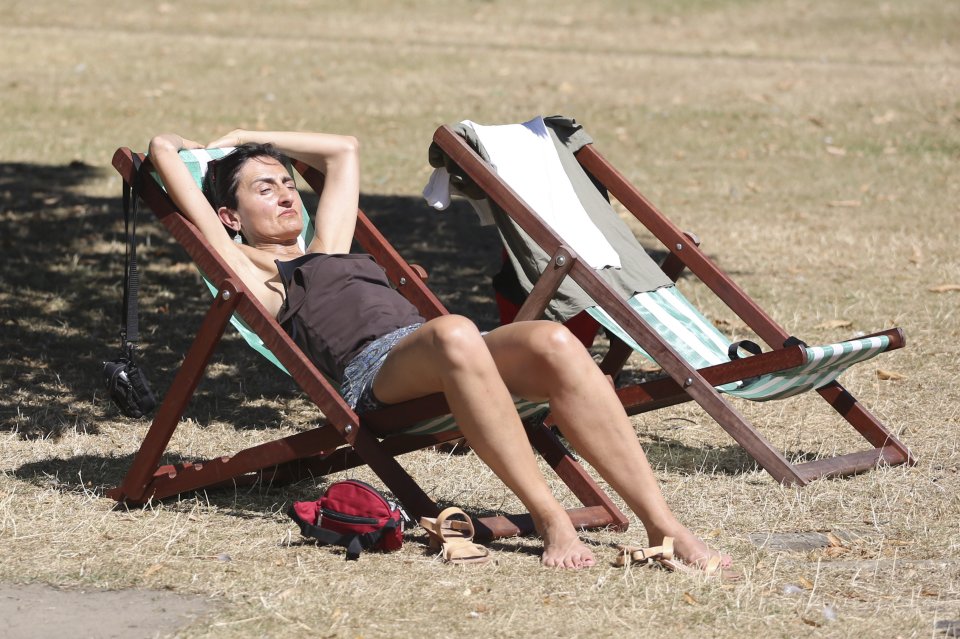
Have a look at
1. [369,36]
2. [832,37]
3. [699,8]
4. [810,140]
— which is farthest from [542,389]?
[699,8]

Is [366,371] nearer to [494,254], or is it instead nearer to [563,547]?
[563,547]

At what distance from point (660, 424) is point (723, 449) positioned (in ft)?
1.36

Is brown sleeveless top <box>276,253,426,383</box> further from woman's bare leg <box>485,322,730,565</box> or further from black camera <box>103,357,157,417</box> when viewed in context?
woman's bare leg <box>485,322,730,565</box>

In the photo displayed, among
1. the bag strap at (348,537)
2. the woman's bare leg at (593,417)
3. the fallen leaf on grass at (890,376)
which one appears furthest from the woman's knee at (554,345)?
the fallen leaf on grass at (890,376)

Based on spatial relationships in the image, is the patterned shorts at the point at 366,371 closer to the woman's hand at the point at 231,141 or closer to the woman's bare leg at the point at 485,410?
the woman's bare leg at the point at 485,410

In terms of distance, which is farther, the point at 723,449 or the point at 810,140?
the point at 810,140

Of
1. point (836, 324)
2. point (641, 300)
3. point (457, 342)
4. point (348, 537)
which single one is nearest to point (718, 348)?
point (641, 300)

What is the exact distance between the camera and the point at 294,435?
4.26 m

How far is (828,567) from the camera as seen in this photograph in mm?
3859

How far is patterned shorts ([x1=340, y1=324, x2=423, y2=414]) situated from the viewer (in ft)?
13.4

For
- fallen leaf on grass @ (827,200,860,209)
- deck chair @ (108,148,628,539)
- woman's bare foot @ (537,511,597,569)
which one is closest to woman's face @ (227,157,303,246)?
deck chair @ (108,148,628,539)

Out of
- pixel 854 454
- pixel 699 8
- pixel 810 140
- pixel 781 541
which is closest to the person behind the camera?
pixel 781 541

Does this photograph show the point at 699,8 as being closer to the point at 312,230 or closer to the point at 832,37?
the point at 832,37

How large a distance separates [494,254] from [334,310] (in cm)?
465
